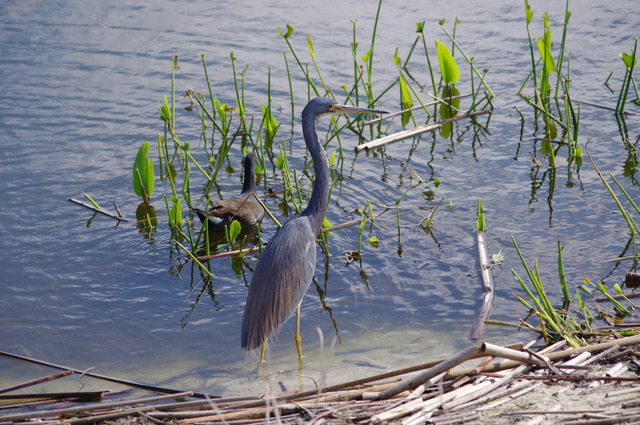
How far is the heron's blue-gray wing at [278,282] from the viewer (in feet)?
15.9

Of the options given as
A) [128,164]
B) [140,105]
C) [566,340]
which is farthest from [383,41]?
[566,340]

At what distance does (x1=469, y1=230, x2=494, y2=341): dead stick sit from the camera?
17.1 ft

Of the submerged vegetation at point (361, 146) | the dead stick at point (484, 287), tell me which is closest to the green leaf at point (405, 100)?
the submerged vegetation at point (361, 146)

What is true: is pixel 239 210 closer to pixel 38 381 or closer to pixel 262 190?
pixel 262 190

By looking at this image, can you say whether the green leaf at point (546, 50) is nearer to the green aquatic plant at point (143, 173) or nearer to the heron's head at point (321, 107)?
the heron's head at point (321, 107)

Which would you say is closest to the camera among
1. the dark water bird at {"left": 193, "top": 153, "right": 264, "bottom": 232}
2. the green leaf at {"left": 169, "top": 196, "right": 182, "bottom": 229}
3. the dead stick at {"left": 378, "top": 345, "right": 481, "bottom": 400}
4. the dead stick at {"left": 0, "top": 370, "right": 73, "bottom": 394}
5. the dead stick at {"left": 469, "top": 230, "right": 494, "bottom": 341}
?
the dead stick at {"left": 378, "top": 345, "right": 481, "bottom": 400}

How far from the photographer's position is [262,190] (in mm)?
7668

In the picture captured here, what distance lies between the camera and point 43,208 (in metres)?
7.12

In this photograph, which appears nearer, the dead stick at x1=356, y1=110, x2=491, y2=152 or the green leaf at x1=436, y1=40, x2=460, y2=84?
the dead stick at x1=356, y1=110, x2=491, y2=152

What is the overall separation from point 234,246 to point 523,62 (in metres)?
5.72

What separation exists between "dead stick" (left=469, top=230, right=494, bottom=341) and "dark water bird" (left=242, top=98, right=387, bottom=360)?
4.21ft

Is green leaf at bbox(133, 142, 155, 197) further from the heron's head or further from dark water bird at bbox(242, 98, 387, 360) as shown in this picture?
dark water bird at bbox(242, 98, 387, 360)

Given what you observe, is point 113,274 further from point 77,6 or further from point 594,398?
point 77,6

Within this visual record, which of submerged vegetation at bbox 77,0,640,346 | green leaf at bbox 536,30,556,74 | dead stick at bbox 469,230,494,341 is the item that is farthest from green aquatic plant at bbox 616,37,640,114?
dead stick at bbox 469,230,494,341
